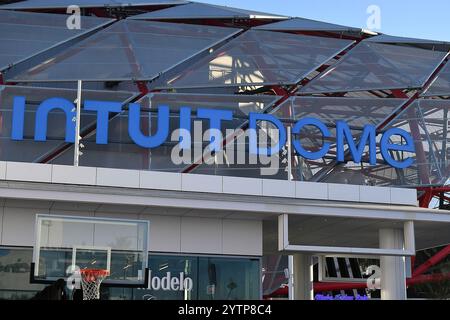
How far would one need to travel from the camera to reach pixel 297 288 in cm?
2319

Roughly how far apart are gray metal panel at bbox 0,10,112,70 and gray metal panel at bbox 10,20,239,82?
582mm

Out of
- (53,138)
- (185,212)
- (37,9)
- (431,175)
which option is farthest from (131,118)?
(431,175)

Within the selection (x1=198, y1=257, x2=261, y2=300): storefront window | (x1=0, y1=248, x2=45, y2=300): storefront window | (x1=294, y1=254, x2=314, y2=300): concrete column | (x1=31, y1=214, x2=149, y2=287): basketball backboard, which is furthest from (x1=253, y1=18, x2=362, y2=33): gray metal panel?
(x1=0, y1=248, x2=45, y2=300): storefront window

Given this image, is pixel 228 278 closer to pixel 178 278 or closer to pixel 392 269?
pixel 178 278

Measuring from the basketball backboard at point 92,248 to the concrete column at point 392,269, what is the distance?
6.38m

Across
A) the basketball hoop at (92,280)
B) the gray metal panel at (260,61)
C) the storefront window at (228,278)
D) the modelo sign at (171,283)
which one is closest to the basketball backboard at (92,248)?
the basketball hoop at (92,280)

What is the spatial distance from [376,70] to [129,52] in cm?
1166

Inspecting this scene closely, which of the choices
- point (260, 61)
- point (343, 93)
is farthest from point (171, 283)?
point (343, 93)

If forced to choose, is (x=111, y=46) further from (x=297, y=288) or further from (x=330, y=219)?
(x=330, y=219)

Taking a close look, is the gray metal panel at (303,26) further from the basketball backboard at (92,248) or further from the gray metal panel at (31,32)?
the basketball backboard at (92,248)

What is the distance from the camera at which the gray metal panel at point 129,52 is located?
26.6 meters

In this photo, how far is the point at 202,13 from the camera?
101 ft

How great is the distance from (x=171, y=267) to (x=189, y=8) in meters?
19.0

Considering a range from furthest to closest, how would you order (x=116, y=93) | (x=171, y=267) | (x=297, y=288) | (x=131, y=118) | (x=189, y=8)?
(x=189, y=8)
(x=116, y=93)
(x=297, y=288)
(x=131, y=118)
(x=171, y=267)
